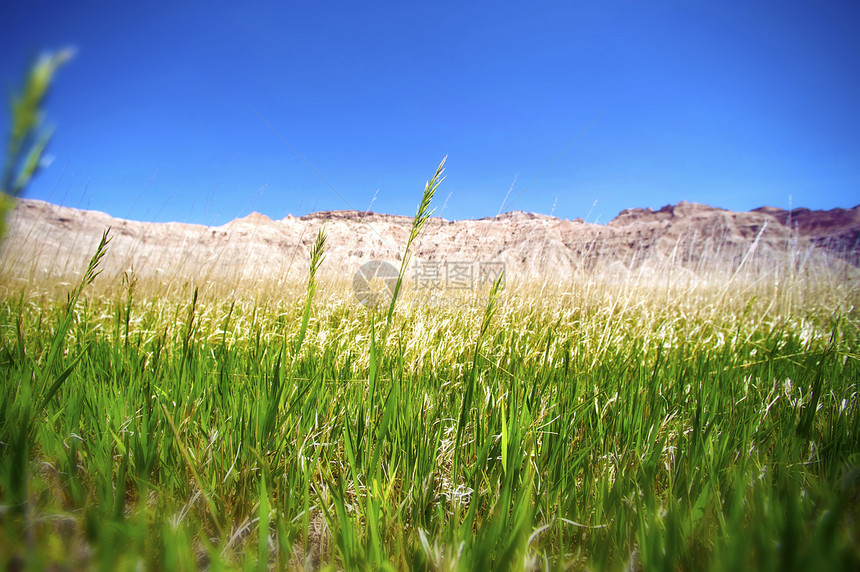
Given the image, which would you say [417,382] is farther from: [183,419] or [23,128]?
[23,128]

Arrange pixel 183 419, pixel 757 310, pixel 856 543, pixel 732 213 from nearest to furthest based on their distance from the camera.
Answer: pixel 856 543 < pixel 183 419 < pixel 757 310 < pixel 732 213

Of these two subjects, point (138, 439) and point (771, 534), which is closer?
point (771, 534)

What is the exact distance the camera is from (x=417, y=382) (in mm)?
1613

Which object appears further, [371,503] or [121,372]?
[121,372]

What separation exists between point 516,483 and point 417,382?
2.37 ft

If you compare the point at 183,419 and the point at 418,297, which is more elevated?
the point at 418,297

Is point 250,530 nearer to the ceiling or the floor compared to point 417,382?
nearer to the floor

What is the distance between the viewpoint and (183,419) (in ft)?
3.79

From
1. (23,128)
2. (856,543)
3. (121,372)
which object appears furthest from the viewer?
(121,372)

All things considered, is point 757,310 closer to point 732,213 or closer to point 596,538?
point 596,538

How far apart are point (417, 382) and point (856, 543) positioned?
1.31m

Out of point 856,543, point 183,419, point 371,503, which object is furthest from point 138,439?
point 856,543

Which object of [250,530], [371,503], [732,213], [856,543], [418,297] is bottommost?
[250,530]

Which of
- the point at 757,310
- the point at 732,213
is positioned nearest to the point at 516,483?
the point at 757,310
